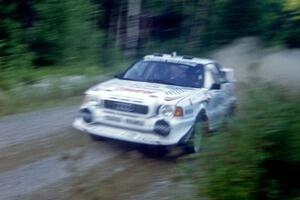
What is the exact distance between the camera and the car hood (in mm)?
12547

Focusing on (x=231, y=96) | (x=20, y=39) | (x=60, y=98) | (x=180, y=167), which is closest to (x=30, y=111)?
(x=60, y=98)

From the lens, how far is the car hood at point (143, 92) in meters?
12.5

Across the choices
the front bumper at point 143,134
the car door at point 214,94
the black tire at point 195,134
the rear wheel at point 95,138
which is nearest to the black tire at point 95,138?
the rear wheel at point 95,138

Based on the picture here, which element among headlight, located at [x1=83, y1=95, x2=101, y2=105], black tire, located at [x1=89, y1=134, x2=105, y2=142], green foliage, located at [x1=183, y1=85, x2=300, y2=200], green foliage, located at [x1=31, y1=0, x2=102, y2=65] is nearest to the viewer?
green foliage, located at [x1=183, y1=85, x2=300, y2=200]

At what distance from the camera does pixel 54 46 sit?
23641 millimetres

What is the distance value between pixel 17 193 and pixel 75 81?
9.63 m

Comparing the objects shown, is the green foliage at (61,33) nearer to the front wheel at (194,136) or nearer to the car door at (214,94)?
the car door at (214,94)

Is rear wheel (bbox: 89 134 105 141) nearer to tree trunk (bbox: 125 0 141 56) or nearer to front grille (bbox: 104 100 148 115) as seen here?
front grille (bbox: 104 100 148 115)

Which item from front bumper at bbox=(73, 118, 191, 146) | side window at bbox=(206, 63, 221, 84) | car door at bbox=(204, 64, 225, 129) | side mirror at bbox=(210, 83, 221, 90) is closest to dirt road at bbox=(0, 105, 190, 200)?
front bumper at bbox=(73, 118, 191, 146)

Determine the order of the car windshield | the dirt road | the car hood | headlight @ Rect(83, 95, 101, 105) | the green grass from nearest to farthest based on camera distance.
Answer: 1. the dirt road
2. the car hood
3. headlight @ Rect(83, 95, 101, 105)
4. the car windshield
5. the green grass

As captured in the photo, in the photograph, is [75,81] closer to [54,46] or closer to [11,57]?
[11,57]

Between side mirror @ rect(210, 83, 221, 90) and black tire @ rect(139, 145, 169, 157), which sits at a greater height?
side mirror @ rect(210, 83, 221, 90)

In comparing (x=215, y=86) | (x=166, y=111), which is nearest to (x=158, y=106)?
(x=166, y=111)

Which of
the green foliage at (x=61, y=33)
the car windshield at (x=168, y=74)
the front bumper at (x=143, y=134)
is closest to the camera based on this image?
the front bumper at (x=143, y=134)
